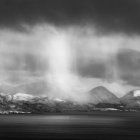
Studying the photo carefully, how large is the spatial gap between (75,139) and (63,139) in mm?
5930

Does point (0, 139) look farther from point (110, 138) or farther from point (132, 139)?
point (132, 139)

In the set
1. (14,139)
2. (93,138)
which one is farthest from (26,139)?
(93,138)

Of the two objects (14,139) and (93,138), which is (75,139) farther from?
(14,139)

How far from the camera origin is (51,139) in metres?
144

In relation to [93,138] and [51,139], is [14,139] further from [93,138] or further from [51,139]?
[93,138]

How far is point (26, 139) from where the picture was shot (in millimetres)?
143000

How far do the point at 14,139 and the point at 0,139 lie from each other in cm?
688

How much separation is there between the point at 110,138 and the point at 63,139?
21560 millimetres

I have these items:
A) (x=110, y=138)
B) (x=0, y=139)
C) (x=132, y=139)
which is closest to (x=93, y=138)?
(x=110, y=138)

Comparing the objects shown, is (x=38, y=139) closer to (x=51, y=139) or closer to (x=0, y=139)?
(x=51, y=139)

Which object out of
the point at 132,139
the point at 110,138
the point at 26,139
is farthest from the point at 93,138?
the point at 26,139

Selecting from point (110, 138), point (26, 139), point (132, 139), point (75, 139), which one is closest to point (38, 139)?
point (26, 139)

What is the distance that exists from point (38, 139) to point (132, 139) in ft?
138

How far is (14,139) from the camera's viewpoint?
143 m
